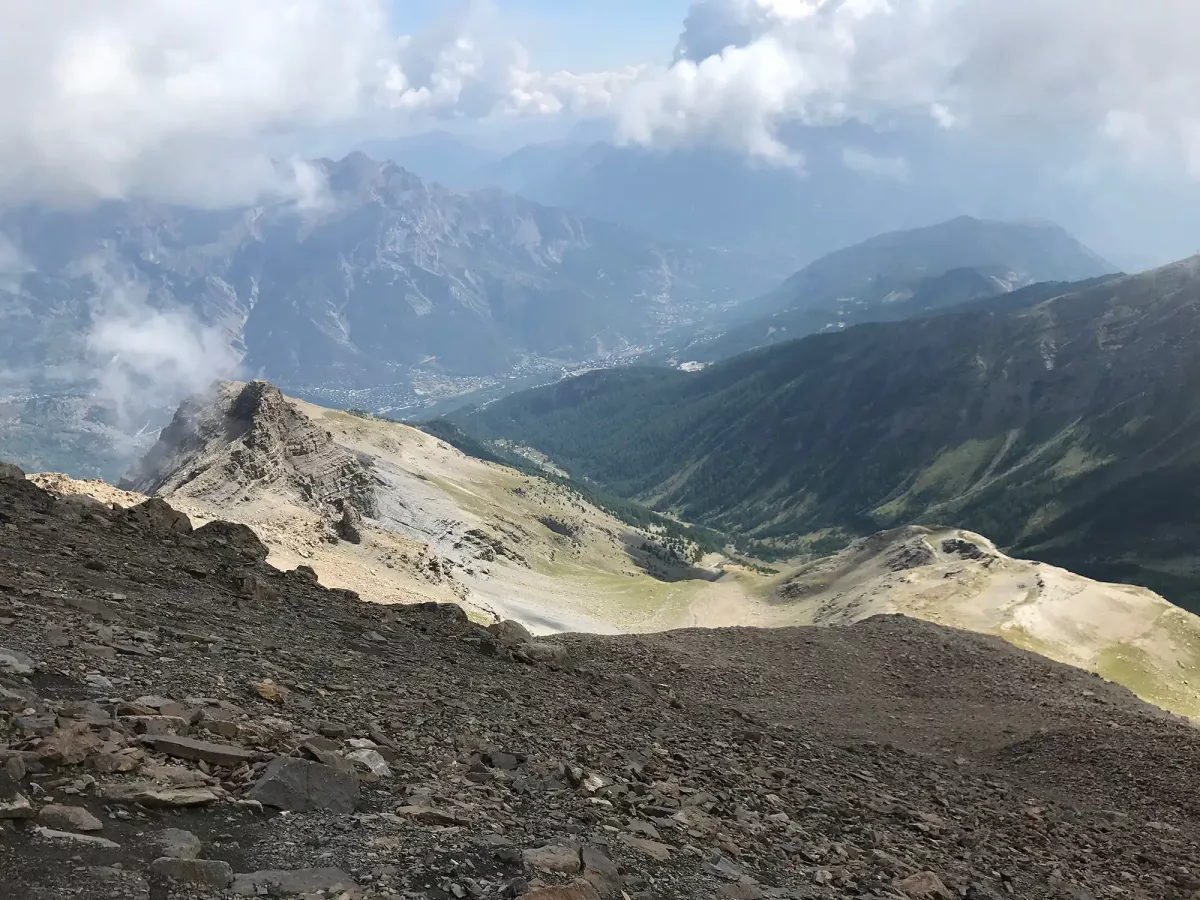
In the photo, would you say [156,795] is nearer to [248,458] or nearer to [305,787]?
[305,787]

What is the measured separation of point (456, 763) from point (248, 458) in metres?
87.6

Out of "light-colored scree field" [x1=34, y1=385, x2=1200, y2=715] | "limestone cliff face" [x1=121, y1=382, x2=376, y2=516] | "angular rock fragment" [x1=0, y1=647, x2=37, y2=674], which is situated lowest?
"light-colored scree field" [x1=34, y1=385, x2=1200, y2=715]

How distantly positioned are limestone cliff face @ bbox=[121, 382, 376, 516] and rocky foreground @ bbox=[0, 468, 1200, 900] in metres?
66.7

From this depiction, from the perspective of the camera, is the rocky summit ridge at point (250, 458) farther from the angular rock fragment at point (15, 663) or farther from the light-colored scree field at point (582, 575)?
the angular rock fragment at point (15, 663)

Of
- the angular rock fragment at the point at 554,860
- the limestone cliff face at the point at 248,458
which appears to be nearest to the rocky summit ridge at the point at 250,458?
the limestone cliff face at the point at 248,458

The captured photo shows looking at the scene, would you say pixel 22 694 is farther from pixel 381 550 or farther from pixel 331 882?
pixel 381 550

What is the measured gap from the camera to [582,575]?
146 m

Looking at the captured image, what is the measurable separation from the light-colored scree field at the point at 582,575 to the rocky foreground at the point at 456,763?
109 ft

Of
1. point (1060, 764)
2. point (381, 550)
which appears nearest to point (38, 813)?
point (1060, 764)

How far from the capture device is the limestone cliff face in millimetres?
86312

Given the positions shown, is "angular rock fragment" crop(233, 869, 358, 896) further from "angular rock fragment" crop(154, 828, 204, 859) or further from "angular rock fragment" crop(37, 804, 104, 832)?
"angular rock fragment" crop(37, 804, 104, 832)

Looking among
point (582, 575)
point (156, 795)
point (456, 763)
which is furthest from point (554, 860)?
point (582, 575)

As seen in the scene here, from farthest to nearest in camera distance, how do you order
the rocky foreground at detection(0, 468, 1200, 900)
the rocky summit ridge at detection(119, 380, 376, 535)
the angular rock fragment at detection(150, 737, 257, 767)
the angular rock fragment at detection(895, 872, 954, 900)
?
1. the rocky summit ridge at detection(119, 380, 376, 535)
2. the angular rock fragment at detection(895, 872, 954, 900)
3. the angular rock fragment at detection(150, 737, 257, 767)
4. the rocky foreground at detection(0, 468, 1200, 900)

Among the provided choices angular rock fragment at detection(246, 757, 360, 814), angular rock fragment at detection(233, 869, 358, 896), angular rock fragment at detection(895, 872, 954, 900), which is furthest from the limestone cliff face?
angular rock fragment at detection(233, 869, 358, 896)
